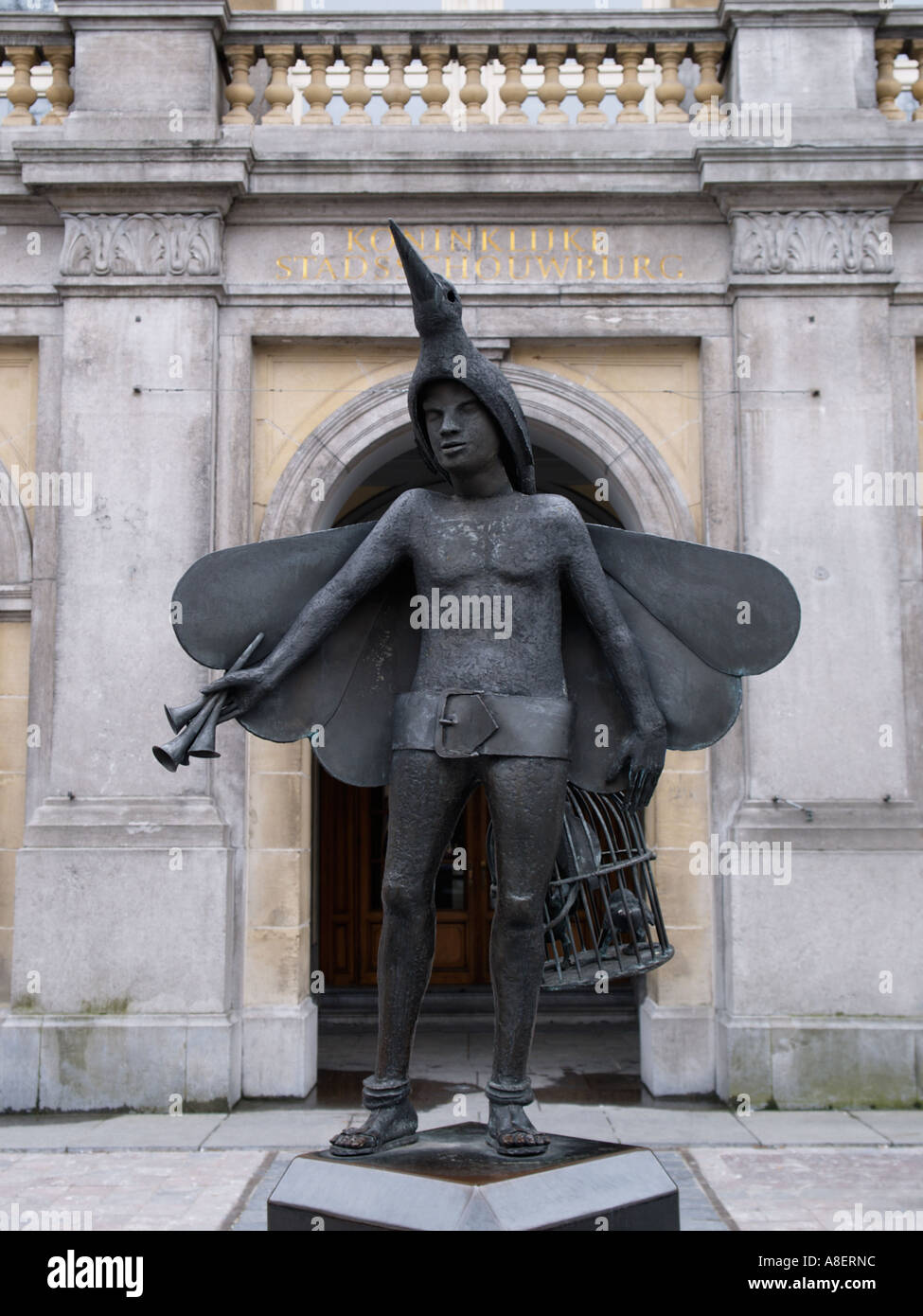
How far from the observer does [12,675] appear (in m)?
9.14

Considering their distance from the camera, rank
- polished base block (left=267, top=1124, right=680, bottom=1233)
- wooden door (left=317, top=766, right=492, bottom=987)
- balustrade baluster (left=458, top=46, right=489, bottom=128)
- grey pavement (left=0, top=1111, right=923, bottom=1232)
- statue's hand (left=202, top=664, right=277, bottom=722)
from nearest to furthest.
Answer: polished base block (left=267, top=1124, right=680, bottom=1233) < statue's hand (left=202, top=664, right=277, bottom=722) < grey pavement (left=0, top=1111, right=923, bottom=1232) < balustrade baluster (left=458, top=46, right=489, bottom=128) < wooden door (left=317, top=766, right=492, bottom=987)

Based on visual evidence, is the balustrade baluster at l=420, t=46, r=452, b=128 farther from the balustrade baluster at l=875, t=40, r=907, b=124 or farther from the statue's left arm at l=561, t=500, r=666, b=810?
the statue's left arm at l=561, t=500, r=666, b=810

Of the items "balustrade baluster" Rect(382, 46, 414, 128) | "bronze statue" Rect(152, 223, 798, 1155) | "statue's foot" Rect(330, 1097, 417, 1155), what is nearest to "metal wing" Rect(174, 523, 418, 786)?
"bronze statue" Rect(152, 223, 798, 1155)

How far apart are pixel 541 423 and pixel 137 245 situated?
9.81 feet

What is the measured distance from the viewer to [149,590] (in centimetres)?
877

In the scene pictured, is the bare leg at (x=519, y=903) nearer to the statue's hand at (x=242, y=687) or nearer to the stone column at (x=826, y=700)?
the statue's hand at (x=242, y=687)

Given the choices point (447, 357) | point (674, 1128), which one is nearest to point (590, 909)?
point (447, 357)

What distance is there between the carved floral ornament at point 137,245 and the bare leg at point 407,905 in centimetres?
576

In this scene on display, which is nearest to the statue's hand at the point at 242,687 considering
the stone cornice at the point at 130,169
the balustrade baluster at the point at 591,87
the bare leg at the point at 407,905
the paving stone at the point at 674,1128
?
the bare leg at the point at 407,905

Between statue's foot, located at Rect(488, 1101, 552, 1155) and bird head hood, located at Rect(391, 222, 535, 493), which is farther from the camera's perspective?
bird head hood, located at Rect(391, 222, 535, 493)

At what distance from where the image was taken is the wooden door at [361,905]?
13.1 metres

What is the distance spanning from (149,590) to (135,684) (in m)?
0.62

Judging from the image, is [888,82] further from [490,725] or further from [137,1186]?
[137,1186]

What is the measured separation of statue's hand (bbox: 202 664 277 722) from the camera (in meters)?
4.37
